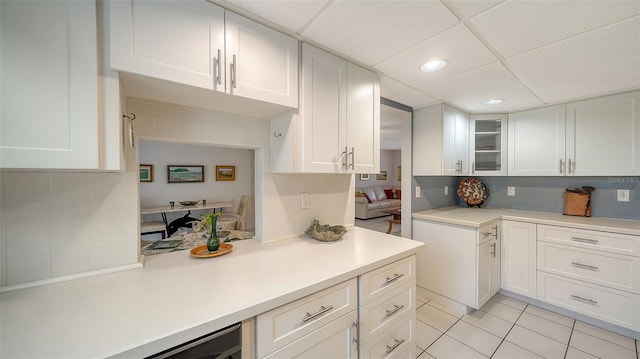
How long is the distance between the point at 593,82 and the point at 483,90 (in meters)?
0.77

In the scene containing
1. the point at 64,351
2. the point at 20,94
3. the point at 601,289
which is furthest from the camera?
the point at 601,289

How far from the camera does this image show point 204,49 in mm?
1000

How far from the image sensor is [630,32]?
121 cm

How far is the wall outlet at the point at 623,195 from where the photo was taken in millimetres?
2215

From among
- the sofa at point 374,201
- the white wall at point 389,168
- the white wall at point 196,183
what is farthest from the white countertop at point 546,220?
the white wall at point 389,168

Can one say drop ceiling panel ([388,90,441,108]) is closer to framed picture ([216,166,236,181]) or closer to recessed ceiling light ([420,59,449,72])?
recessed ceiling light ([420,59,449,72])

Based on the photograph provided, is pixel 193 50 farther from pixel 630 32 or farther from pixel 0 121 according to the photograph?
pixel 630 32

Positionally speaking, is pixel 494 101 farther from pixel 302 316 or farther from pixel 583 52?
pixel 302 316

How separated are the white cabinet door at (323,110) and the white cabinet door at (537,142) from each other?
243cm

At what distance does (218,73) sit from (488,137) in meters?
3.15

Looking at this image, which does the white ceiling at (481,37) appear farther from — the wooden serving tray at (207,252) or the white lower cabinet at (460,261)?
the white lower cabinet at (460,261)

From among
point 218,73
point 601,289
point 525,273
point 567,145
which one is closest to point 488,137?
point 567,145

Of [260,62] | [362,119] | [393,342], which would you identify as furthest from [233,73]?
[393,342]

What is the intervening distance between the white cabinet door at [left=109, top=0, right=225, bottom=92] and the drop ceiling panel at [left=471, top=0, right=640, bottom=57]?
1281 mm
